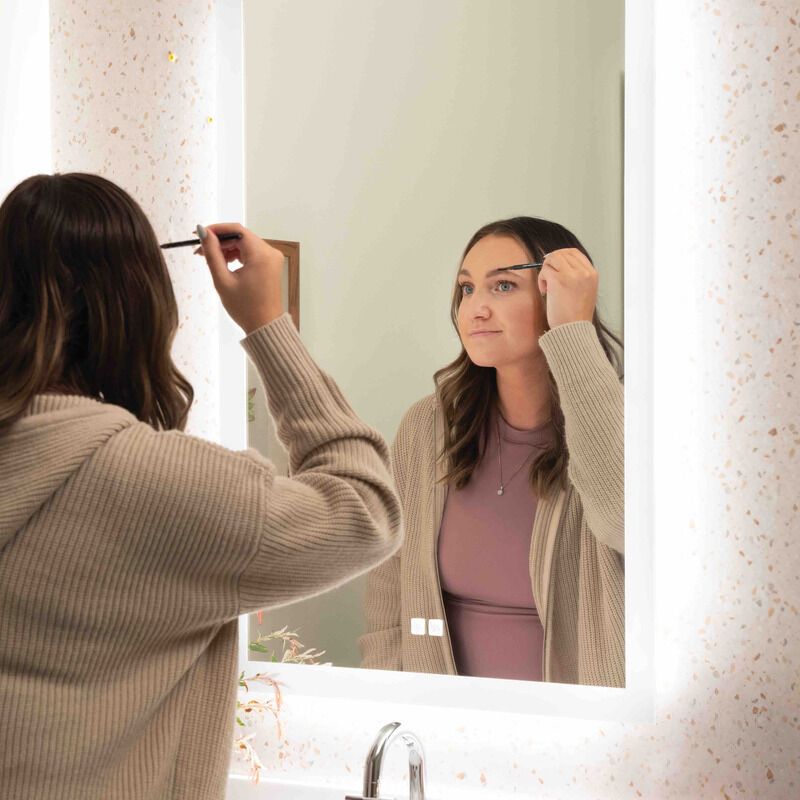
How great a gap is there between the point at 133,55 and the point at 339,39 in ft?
1.18

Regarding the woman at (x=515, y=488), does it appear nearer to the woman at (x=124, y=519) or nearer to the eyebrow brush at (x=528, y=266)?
the eyebrow brush at (x=528, y=266)

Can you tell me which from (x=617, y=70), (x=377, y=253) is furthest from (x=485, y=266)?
(x=617, y=70)

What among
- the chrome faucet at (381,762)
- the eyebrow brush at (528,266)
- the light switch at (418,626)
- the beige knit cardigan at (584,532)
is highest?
the eyebrow brush at (528,266)

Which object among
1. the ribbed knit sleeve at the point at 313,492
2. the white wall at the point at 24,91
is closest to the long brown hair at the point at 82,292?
the ribbed knit sleeve at the point at 313,492

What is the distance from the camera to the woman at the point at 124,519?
28.6 inches

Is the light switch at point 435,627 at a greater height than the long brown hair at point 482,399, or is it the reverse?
the long brown hair at point 482,399

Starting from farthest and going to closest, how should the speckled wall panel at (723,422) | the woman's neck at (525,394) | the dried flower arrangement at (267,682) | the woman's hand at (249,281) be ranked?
the dried flower arrangement at (267,682) → the woman's neck at (525,394) → the speckled wall panel at (723,422) → the woman's hand at (249,281)

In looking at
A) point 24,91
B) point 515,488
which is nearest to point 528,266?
point 515,488

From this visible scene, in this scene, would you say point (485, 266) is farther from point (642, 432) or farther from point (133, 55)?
point (133, 55)

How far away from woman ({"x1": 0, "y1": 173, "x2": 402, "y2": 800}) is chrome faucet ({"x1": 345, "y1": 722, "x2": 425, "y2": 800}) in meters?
0.35

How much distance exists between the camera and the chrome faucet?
1.15m

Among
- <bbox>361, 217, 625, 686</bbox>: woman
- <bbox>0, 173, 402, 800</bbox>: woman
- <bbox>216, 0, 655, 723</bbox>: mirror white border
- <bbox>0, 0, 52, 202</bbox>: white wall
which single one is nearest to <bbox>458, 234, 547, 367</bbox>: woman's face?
<bbox>361, 217, 625, 686</bbox>: woman

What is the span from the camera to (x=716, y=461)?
1.18m

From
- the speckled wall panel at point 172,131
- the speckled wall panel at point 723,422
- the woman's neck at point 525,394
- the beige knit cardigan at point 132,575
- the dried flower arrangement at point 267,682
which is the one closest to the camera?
the beige knit cardigan at point 132,575
